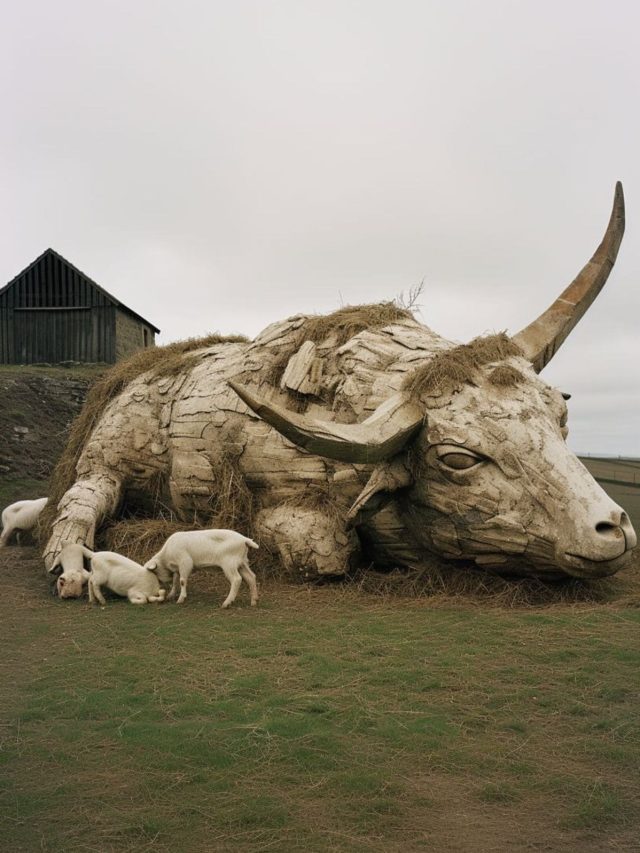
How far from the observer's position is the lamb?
17.0ft

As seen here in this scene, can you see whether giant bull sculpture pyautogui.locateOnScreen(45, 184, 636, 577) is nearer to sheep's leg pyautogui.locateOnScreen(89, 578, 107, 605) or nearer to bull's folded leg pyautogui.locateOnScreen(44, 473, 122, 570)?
bull's folded leg pyautogui.locateOnScreen(44, 473, 122, 570)

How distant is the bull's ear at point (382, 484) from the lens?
507 centimetres

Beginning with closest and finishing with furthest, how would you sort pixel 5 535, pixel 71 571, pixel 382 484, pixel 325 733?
pixel 325 733 → pixel 382 484 → pixel 71 571 → pixel 5 535

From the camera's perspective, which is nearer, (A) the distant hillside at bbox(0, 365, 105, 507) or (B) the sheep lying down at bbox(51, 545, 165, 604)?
(B) the sheep lying down at bbox(51, 545, 165, 604)

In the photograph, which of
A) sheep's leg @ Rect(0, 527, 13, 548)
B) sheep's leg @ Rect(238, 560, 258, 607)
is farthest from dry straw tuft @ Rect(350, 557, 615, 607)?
sheep's leg @ Rect(0, 527, 13, 548)

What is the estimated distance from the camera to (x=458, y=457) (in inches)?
193

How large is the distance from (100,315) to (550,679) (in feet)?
63.9

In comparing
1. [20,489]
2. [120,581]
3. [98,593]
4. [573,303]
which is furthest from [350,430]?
[20,489]

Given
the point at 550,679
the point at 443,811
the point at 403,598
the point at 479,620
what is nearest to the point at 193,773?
the point at 443,811

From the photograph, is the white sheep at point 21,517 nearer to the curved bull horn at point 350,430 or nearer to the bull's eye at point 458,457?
the curved bull horn at point 350,430

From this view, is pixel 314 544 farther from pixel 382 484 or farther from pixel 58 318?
pixel 58 318

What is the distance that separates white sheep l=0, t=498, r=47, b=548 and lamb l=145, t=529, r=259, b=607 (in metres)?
3.52

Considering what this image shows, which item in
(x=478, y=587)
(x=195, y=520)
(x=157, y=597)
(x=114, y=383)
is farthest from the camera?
(x=114, y=383)

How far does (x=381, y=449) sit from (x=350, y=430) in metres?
0.22
